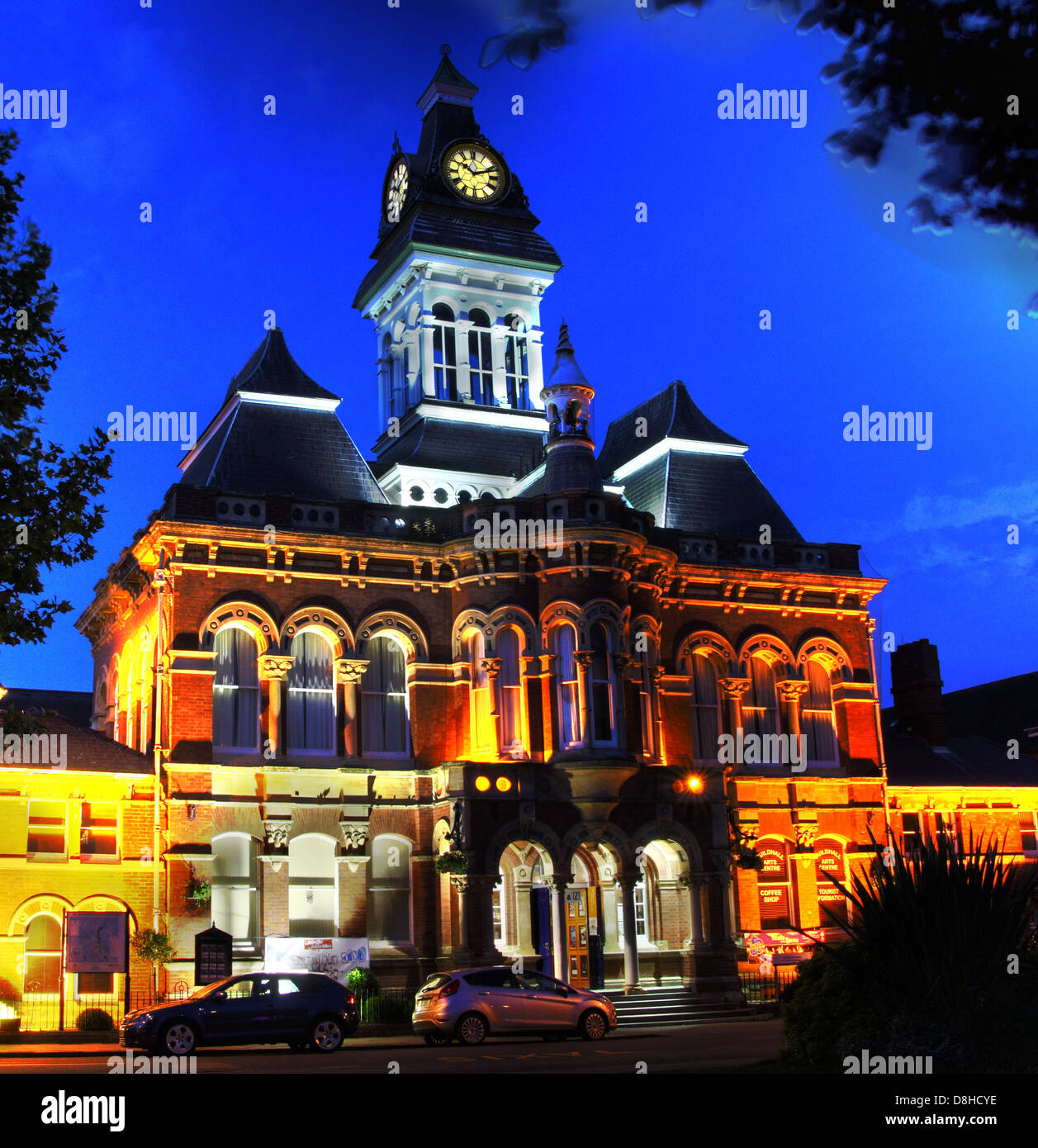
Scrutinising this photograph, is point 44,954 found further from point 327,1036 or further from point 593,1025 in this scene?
point 593,1025

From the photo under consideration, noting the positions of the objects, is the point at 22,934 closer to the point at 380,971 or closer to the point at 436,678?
the point at 380,971

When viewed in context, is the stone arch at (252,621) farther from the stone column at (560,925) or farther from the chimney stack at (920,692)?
the chimney stack at (920,692)

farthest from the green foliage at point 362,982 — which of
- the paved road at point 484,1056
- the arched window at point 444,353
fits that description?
the arched window at point 444,353

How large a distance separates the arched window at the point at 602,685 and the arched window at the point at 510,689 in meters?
1.83

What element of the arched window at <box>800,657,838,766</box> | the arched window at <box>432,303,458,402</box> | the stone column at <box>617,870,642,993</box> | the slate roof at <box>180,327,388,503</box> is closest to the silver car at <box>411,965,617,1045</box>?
the stone column at <box>617,870,642,993</box>

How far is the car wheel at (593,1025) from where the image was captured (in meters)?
26.8

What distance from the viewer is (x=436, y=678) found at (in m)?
35.8

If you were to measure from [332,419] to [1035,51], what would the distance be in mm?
33237

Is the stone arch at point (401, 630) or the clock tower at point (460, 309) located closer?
the stone arch at point (401, 630)

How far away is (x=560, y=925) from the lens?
33.2m
